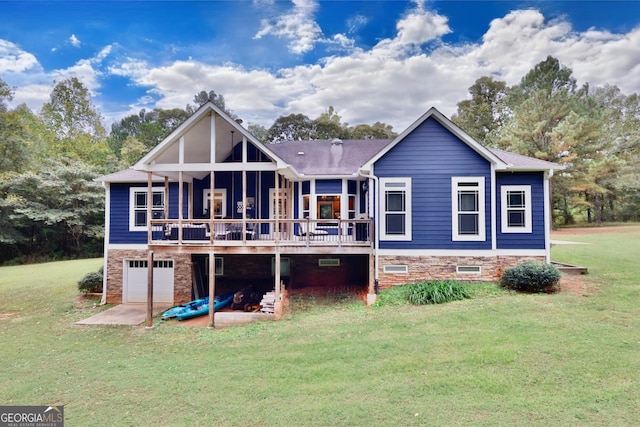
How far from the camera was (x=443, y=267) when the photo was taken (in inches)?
426

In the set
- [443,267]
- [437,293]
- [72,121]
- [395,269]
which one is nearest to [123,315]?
[395,269]

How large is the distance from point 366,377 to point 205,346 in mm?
4428

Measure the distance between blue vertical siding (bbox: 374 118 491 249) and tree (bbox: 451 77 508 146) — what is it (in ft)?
101

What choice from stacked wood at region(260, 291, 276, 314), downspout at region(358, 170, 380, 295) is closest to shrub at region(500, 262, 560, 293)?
downspout at region(358, 170, 380, 295)

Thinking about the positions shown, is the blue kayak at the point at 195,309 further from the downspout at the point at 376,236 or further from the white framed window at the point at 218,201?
the downspout at the point at 376,236

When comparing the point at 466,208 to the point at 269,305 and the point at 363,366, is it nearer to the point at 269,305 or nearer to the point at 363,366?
the point at 363,366

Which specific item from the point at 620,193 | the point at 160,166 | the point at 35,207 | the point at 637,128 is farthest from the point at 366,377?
the point at 637,128

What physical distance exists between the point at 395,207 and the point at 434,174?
173cm

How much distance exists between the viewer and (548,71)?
30.8m

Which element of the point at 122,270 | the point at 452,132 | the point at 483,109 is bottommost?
the point at 122,270

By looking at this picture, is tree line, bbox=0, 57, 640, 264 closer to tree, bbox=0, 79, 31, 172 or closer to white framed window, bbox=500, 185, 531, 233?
tree, bbox=0, 79, 31, 172

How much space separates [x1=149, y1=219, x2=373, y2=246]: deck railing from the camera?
1023 cm

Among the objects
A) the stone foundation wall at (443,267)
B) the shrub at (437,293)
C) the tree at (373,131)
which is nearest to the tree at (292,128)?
the tree at (373,131)

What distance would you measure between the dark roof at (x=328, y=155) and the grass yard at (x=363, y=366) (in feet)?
20.4
